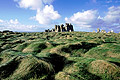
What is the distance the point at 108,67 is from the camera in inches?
454

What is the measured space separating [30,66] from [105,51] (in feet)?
46.4

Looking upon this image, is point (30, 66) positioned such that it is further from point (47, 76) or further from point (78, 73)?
point (78, 73)

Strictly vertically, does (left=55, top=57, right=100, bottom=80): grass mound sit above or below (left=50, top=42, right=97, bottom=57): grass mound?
below

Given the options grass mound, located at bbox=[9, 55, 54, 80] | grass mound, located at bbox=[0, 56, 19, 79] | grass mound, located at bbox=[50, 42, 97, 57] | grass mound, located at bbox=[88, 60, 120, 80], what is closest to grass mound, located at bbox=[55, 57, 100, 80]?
grass mound, located at bbox=[88, 60, 120, 80]

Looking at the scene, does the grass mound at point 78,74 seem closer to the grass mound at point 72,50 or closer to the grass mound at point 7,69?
the grass mound at point 7,69

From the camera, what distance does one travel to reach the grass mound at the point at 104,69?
10.8 meters

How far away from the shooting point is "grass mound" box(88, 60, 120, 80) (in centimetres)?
1082

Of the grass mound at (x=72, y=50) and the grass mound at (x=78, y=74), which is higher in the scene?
the grass mound at (x=72, y=50)

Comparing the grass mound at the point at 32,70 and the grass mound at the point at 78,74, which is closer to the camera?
the grass mound at the point at 78,74

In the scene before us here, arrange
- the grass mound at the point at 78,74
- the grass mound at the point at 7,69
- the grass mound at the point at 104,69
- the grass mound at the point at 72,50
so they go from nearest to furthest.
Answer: the grass mound at the point at 78,74 → the grass mound at the point at 104,69 → the grass mound at the point at 7,69 → the grass mound at the point at 72,50

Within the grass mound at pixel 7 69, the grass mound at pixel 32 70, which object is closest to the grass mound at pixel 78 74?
the grass mound at pixel 32 70

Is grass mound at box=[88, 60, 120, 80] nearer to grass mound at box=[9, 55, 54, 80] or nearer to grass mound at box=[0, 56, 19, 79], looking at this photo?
grass mound at box=[9, 55, 54, 80]

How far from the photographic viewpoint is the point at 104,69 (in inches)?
452

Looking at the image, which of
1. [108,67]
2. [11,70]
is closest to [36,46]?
[11,70]
